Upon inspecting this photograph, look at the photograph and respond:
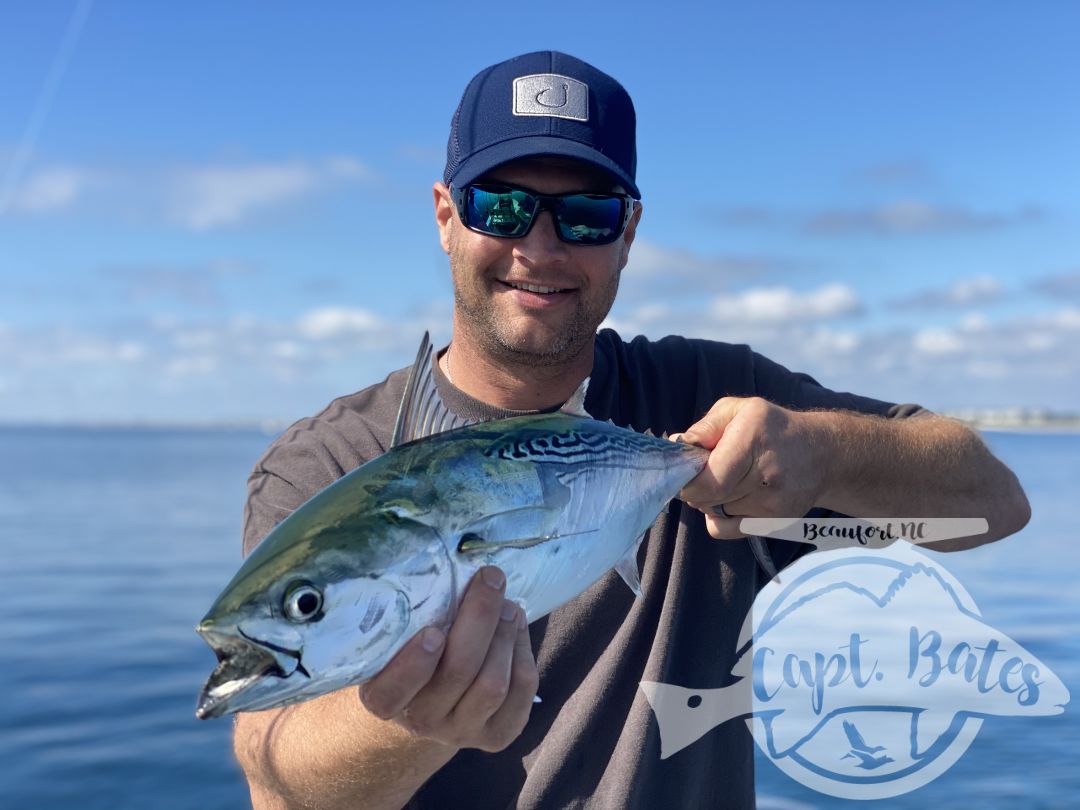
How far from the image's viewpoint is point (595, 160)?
3.86 meters

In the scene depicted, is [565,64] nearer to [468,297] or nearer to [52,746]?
[468,297]

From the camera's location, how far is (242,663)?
2.04 m

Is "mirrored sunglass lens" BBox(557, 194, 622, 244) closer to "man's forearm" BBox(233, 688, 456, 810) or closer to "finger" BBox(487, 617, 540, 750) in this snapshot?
"finger" BBox(487, 617, 540, 750)

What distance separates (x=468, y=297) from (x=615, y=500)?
1.54 meters

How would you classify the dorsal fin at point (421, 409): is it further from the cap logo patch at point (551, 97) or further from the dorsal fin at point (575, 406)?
the cap logo patch at point (551, 97)

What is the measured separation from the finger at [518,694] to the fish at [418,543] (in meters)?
0.09

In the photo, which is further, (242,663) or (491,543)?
(491,543)

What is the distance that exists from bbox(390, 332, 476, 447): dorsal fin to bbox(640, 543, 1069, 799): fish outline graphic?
1.59 meters

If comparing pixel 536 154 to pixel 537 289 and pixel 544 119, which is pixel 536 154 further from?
pixel 537 289

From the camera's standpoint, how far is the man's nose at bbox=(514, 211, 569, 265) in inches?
153

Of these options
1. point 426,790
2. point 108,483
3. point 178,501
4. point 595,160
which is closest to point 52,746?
point 426,790

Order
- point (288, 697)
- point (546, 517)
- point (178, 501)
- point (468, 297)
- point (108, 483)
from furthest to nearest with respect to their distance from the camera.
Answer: point (108, 483) < point (178, 501) < point (468, 297) < point (546, 517) < point (288, 697)

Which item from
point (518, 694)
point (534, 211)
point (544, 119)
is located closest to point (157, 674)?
point (534, 211)

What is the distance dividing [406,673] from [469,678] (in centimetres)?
19
